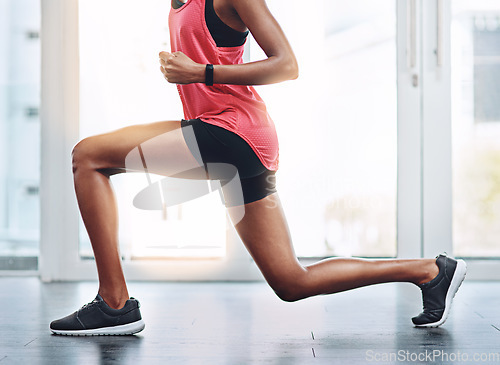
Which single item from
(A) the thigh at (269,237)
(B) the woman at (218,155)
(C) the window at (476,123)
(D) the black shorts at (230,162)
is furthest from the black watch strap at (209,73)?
(C) the window at (476,123)

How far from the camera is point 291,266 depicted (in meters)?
1.63

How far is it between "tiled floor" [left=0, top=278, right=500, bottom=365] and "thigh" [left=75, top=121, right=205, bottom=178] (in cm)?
47

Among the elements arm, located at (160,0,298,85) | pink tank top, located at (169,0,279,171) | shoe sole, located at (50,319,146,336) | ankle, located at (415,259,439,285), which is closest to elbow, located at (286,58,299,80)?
arm, located at (160,0,298,85)

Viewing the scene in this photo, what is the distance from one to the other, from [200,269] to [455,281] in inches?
55.2

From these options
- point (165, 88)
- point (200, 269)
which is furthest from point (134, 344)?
point (165, 88)

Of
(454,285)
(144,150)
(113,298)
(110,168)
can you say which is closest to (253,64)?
(144,150)

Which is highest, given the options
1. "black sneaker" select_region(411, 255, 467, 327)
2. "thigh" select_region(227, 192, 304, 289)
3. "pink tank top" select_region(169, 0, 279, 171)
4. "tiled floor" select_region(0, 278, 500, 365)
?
"pink tank top" select_region(169, 0, 279, 171)

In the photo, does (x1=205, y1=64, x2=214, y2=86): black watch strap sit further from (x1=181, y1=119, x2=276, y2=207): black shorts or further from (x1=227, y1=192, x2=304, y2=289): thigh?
(x1=227, y1=192, x2=304, y2=289): thigh

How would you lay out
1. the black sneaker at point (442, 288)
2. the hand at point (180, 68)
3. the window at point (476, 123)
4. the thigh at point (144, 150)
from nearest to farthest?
the hand at point (180, 68)
the thigh at point (144, 150)
the black sneaker at point (442, 288)
the window at point (476, 123)

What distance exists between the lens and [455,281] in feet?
5.66

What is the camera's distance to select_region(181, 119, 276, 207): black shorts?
1528 millimetres

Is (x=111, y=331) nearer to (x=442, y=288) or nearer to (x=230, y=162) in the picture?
(x=230, y=162)

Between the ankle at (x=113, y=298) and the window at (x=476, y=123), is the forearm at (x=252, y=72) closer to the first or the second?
the ankle at (x=113, y=298)

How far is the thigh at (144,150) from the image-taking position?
156 cm
